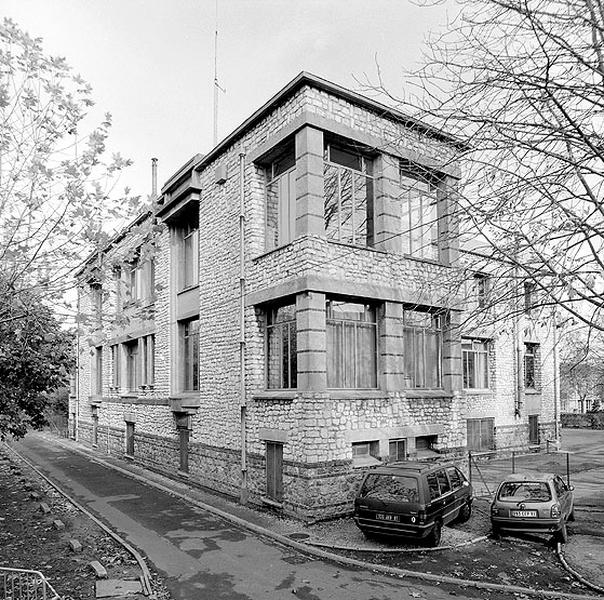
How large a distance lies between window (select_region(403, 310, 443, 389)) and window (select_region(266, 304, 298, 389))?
11.9 ft

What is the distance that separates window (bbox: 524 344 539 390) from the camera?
30.1m

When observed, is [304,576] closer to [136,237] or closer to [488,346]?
[136,237]

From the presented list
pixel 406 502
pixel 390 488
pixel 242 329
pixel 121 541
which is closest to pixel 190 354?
pixel 242 329

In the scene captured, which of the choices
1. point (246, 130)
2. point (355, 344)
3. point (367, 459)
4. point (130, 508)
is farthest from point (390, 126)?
point (130, 508)

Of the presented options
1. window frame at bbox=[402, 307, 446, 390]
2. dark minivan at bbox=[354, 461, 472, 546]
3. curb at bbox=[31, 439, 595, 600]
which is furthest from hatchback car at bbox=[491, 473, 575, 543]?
window frame at bbox=[402, 307, 446, 390]

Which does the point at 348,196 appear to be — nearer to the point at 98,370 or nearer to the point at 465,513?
the point at 465,513

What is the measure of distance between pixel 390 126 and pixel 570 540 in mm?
11765

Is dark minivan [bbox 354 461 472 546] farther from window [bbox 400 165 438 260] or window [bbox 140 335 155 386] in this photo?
window [bbox 140 335 155 386]

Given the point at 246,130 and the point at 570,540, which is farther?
the point at 246,130

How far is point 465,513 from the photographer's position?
14758mm

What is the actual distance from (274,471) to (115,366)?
1802 cm

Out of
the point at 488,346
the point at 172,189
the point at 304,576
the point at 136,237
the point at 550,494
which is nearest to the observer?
the point at 136,237

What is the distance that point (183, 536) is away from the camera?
1386 cm

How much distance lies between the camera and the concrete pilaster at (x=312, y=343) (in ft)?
48.4
